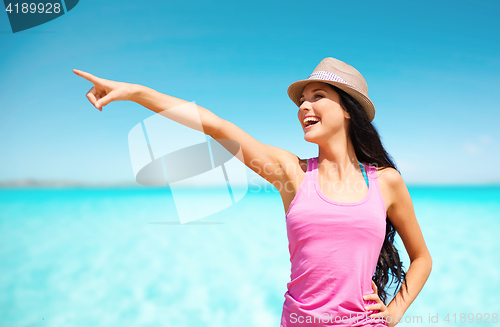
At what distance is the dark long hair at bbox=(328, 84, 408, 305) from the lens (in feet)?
5.73

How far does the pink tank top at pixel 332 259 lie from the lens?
1400 mm

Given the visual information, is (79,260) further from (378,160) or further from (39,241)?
(378,160)

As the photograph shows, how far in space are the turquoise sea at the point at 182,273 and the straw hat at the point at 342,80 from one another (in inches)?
80.3

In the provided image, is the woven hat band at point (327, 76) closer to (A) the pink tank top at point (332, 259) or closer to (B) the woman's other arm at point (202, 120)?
(B) the woman's other arm at point (202, 120)

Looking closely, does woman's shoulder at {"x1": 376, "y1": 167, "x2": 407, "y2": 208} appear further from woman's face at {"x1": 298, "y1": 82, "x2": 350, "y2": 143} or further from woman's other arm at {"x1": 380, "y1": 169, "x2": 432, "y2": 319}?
woman's face at {"x1": 298, "y1": 82, "x2": 350, "y2": 143}

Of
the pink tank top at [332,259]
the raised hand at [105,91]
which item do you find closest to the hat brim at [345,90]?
the pink tank top at [332,259]

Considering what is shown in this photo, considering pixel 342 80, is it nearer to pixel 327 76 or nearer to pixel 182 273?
pixel 327 76

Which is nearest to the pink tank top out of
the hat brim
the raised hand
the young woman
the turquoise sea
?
the young woman

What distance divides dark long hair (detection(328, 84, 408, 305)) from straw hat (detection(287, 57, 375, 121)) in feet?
0.15

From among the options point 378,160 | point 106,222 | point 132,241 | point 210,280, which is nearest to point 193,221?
point 132,241

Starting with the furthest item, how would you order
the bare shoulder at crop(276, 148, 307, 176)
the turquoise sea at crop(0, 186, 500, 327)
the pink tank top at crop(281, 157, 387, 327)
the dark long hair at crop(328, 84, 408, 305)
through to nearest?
the turquoise sea at crop(0, 186, 500, 327) → the dark long hair at crop(328, 84, 408, 305) → the bare shoulder at crop(276, 148, 307, 176) → the pink tank top at crop(281, 157, 387, 327)

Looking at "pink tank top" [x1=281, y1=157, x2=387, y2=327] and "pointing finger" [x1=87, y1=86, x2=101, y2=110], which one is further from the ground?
"pointing finger" [x1=87, y1=86, x2=101, y2=110]

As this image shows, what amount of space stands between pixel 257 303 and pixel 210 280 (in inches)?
61.4

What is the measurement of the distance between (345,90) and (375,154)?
41 centimetres
